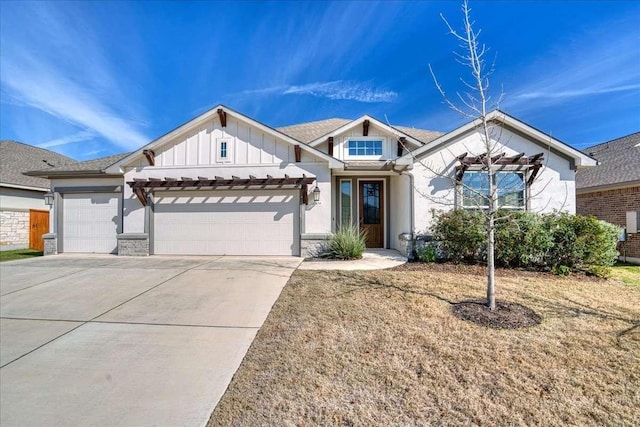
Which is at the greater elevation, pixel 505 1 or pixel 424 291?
pixel 505 1

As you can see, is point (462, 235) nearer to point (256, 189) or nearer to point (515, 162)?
point (515, 162)

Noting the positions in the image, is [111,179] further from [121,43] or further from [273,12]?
[273,12]

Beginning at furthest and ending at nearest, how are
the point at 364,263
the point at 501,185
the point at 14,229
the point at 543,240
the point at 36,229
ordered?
the point at 36,229 → the point at 14,229 → the point at 501,185 → the point at 364,263 → the point at 543,240

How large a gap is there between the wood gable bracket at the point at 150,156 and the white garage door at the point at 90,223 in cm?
200

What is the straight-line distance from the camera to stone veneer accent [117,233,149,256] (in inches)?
409

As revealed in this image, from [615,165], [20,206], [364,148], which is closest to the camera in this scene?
[364,148]

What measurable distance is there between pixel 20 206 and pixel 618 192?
2718cm

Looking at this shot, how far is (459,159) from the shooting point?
883cm

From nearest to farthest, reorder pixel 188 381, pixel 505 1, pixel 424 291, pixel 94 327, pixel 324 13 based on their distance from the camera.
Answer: pixel 188 381 → pixel 94 327 → pixel 424 291 → pixel 505 1 → pixel 324 13

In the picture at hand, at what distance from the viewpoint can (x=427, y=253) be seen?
8.67 m

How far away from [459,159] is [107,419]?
950cm

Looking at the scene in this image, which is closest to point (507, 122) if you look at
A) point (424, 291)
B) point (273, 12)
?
point (424, 291)

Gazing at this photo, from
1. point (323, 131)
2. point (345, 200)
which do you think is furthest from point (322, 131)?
point (345, 200)

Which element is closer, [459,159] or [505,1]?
[505,1]
